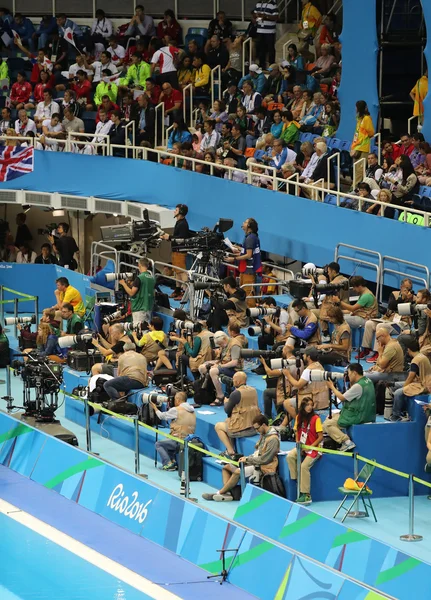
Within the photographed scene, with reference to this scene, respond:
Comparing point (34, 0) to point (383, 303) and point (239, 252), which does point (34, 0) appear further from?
point (383, 303)

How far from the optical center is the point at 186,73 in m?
29.6

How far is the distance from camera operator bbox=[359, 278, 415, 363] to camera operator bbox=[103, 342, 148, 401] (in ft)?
10.0

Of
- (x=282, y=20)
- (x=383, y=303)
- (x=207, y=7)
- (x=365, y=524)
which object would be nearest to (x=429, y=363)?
(x=365, y=524)

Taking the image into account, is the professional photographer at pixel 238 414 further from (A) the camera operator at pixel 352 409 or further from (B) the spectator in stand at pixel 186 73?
(B) the spectator in stand at pixel 186 73

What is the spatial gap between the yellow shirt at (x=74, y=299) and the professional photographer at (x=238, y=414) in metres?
6.50

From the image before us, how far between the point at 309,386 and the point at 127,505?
2.82 metres

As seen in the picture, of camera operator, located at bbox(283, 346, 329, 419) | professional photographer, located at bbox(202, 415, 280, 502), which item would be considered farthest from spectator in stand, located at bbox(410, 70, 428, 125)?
professional photographer, located at bbox(202, 415, 280, 502)

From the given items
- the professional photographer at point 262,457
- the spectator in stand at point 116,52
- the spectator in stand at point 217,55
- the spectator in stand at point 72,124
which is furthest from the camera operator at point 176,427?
the spectator in stand at point 116,52

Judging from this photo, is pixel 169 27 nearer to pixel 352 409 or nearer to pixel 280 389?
pixel 280 389

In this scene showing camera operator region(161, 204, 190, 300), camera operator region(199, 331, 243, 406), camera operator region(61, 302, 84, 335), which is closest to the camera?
camera operator region(199, 331, 243, 406)

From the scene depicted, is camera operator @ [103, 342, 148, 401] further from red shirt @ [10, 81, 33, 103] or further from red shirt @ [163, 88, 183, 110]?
red shirt @ [10, 81, 33, 103]

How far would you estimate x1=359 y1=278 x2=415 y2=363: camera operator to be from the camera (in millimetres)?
19672

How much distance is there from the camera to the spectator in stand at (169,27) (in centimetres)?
3139

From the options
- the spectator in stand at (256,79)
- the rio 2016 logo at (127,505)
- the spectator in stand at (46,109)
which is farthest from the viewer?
the spectator in stand at (46,109)
